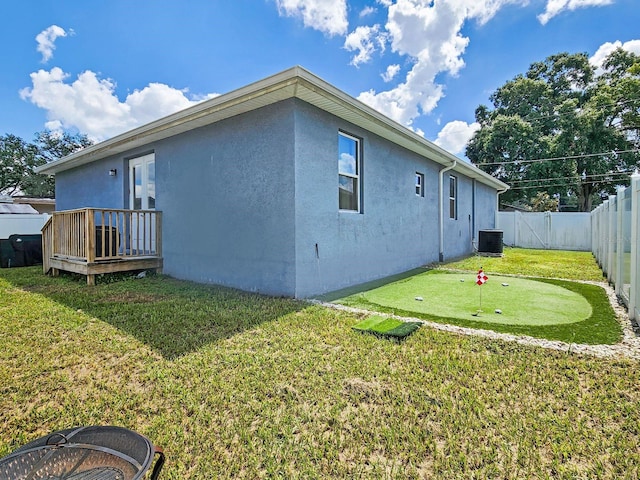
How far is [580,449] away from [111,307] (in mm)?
5438

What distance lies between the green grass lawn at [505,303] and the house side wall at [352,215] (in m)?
0.52

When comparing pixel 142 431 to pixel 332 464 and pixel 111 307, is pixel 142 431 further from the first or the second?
pixel 111 307

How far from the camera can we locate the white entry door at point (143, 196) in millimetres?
7812

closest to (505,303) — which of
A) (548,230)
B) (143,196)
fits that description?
(143,196)

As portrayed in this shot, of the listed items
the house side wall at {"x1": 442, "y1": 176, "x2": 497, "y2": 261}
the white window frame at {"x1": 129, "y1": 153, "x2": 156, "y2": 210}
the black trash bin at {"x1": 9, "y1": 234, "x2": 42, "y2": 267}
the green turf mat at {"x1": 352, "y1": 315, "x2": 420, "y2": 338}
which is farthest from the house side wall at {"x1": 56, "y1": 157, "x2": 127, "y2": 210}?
the house side wall at {"x1": 442, "y1": 176, "x2": 497, "y2": 261}

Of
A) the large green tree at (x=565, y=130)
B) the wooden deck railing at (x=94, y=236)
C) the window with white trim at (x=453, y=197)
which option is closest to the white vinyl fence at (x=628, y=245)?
the window with white trim at (x=453, y=197)

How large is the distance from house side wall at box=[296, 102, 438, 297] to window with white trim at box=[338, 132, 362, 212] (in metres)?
0.15

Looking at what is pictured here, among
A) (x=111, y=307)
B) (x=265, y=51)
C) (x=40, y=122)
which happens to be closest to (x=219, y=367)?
(x=111, y=307)

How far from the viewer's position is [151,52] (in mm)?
10039

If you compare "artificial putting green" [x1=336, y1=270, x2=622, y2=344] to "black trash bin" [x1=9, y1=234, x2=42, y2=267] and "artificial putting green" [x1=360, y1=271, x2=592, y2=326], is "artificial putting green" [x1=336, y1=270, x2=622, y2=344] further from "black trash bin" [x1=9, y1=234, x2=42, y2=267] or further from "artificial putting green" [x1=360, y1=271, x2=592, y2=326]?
"black trash bin" [x1=9, y1=234, x2=42, y2=267]

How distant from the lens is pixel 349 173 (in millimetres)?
6594

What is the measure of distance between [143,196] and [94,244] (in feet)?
7.27

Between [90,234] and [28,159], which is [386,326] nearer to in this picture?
[90,234]

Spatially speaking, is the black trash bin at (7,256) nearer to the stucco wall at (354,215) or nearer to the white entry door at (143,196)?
the white entry door at (143,196)
